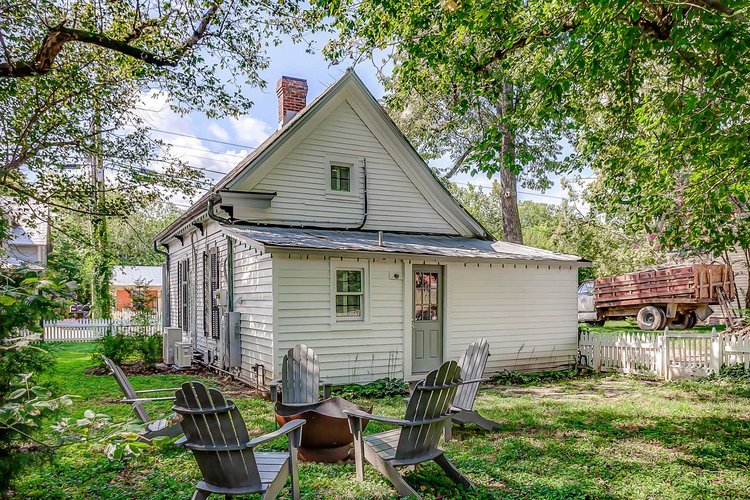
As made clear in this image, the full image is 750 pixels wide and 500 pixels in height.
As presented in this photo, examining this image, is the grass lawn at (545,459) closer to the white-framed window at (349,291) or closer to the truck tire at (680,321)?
the white-framed window at (349,291)

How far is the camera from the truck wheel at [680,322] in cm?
1948

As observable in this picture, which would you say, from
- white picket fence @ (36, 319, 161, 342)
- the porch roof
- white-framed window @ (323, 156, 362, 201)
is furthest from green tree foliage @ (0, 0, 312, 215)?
→ white picket fence @ (36, 319, 161, 342)

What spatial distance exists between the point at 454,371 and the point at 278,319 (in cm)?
477

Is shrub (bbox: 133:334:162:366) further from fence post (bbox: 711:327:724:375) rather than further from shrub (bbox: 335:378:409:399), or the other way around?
fence post (bbox: 711:327:724:375)

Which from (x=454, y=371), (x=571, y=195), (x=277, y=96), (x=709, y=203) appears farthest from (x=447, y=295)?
(x=571, y=195)

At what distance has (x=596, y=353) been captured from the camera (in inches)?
437

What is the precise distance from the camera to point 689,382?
9.30 m

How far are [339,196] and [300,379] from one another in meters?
5.84

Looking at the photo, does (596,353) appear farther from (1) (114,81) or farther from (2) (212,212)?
(1) (114,81)

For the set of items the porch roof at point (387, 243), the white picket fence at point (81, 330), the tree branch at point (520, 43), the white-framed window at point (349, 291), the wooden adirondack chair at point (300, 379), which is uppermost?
the tree branch at point (520, 43)

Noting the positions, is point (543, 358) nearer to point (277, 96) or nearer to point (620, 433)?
point (620, 433)

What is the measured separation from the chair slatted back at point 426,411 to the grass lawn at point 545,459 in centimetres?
43

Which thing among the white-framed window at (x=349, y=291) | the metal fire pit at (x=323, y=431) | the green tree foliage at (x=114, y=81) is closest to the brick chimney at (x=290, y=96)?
the green tree foliage at (x=114, y=81)

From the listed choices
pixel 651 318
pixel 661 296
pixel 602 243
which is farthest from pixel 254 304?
pixel 602 243
